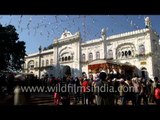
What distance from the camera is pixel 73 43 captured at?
3753cm

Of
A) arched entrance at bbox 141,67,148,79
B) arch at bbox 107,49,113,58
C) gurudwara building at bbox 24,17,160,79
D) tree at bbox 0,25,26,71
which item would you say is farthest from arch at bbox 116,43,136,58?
tree at bbox 0,25,26,71

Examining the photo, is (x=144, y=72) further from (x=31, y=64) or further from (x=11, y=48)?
(x=31, y=64)

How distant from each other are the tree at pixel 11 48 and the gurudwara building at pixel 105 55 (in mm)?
7815

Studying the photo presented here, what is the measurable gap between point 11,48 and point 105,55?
42.7 feet

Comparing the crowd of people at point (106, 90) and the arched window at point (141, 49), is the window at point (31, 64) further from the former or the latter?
the crowd of people at point (106, 90)

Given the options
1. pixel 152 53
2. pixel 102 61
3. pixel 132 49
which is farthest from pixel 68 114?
pixel 132 49

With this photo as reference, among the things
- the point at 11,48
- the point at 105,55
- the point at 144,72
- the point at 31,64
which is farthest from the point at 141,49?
the point at 31,64

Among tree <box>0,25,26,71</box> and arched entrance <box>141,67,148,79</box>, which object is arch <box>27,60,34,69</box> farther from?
arched entrance <box>141,67,148,79</box>

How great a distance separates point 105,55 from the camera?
33.4 meters

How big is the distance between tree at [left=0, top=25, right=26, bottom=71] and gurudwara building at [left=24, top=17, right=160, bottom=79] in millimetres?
7815

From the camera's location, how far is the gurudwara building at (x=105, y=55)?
28375mm

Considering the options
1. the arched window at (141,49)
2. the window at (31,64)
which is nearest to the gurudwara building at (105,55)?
the arched window at (141,49)

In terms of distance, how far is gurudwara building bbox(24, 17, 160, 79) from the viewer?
28375mm
